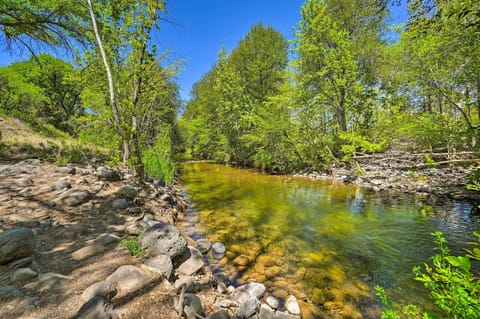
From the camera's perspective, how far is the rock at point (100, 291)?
1.89 m

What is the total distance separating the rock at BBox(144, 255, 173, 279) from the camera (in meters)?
2.47

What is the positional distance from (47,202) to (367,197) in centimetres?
997

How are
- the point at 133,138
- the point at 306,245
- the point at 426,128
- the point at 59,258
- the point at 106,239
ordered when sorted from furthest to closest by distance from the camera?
the point at 426,128, the point at 133,138, the point at 306,245, the point at 106,239, the point at 59,258

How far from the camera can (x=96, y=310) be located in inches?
65.7

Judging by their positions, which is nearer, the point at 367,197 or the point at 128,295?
the point at 128,295

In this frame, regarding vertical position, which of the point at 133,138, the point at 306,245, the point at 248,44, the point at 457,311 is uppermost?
the point at 248,44

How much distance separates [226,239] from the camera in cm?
480

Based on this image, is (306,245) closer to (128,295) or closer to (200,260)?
(200,260)

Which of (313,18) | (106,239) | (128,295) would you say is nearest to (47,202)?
(106,239)

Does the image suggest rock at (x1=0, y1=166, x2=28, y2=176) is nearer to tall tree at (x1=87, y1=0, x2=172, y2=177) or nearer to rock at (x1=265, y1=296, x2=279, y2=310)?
tall tree at (x1=87, y1=0, x2=172, y2=177)

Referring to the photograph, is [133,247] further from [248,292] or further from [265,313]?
[265,313]

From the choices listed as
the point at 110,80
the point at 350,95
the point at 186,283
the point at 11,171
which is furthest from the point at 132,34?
the point at 350,95

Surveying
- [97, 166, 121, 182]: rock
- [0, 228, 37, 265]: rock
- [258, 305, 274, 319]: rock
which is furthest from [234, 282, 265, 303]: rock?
[97, 166, 121, 182]: rock

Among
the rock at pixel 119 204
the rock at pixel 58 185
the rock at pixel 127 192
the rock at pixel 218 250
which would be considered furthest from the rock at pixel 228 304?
the rock at pixel 58 185
